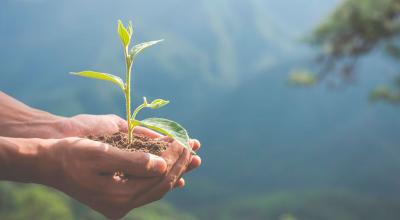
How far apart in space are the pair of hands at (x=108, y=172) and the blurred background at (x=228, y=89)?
56.3m

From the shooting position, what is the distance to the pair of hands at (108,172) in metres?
1.36

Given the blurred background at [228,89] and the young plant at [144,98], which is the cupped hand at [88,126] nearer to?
the young plant at [144,98]

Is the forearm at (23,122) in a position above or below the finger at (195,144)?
below

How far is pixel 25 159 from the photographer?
136 cm

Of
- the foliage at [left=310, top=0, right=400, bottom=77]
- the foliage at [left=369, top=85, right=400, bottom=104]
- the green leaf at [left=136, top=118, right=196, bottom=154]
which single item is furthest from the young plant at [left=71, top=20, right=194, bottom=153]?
the foliage at [left=369, top=85, right=400, bottom=104]

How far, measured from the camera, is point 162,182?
→ 4.77 feet

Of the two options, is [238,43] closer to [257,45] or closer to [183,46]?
[257,45]

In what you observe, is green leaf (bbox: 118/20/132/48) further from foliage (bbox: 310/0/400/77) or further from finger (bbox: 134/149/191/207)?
foliage (bbox: 310/0/400/77)

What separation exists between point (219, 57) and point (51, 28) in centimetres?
2898

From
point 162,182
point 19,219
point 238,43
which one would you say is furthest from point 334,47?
point 238,43

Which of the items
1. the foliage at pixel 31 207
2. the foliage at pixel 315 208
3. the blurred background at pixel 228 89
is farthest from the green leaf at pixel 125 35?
the blurred background at pixel 228 89

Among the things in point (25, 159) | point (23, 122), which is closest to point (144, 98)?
point (25, 159)

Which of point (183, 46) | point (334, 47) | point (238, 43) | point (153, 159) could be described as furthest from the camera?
point (238, 43)

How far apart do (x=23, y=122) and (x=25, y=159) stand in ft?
1.46
